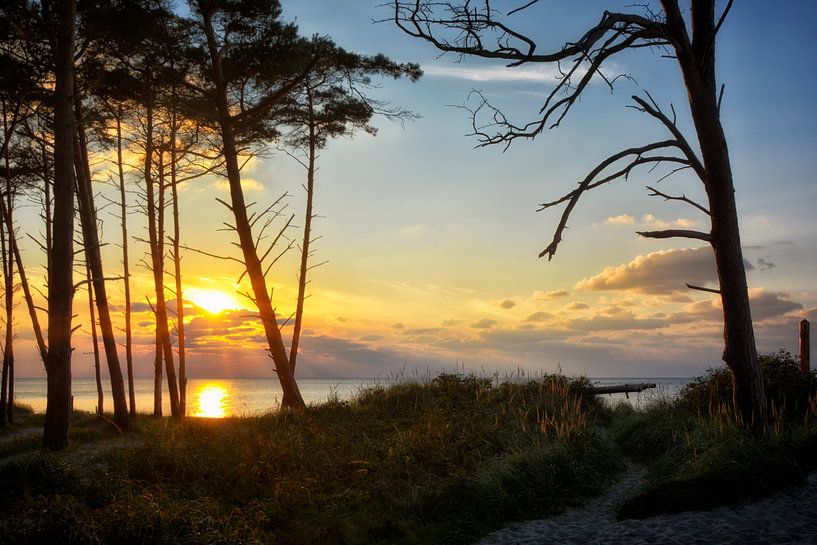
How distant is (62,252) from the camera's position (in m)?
11.2

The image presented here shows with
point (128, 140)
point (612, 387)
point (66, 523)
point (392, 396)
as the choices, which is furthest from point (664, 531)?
point (128, 140)

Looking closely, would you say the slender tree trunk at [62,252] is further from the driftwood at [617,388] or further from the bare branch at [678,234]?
the driftwood at [617,388]

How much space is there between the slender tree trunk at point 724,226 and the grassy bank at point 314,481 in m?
2.24

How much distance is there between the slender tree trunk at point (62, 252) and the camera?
11289 mm

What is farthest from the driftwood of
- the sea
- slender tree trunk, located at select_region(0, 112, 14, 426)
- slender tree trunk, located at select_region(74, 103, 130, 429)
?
slender tree trunk, located at select_region(0, 112, 14, 426)

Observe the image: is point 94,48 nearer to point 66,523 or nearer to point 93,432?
point 93,432

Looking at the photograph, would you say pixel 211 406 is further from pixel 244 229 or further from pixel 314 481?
pixel 314 481

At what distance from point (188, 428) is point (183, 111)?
25.5 ft

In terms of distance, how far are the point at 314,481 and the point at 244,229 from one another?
274 inches

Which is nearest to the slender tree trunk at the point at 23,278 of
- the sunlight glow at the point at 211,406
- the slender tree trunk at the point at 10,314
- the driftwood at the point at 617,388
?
the slender tree trunk at the point at 10,314

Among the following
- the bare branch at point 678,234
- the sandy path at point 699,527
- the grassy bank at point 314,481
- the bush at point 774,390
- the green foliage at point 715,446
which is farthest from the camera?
the bush at point 774,390

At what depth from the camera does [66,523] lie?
5.40m

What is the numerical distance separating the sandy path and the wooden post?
801cm

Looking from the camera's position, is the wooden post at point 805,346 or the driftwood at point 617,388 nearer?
the wooden post at point 805,346
